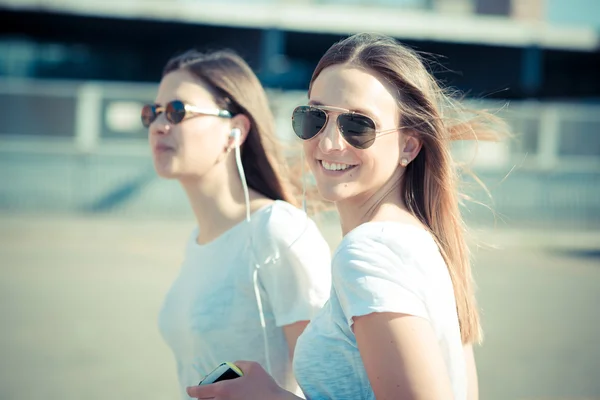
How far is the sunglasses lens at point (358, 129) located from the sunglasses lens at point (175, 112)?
0.99 m

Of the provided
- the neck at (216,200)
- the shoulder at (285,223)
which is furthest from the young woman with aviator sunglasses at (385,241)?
the neck at (216,200)

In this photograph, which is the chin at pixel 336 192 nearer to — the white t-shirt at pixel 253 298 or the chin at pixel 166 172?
the white t-shirt at pixel 253 298

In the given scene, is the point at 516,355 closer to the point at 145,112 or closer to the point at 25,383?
the point at 25,383

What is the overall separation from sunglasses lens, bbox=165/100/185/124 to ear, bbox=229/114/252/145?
0.20 meters

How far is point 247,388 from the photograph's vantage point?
62.0 inches

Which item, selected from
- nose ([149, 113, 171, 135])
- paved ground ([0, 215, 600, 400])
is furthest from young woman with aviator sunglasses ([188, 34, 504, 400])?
nose ([149, 113, 171, 135])

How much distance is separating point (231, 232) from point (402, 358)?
1125mm

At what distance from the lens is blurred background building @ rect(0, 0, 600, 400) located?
5512mm

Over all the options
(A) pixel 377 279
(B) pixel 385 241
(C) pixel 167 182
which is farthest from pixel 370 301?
(C) pixel 167 182

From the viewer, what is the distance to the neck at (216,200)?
8.09ft

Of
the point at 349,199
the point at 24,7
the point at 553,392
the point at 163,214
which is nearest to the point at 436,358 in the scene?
the point at 349,199

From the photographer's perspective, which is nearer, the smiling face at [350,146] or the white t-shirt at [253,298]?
the smiling face at [350,146]

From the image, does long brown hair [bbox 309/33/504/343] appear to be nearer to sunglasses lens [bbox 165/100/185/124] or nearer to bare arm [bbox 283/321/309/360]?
bare arm [bbox 283/321/309/360]

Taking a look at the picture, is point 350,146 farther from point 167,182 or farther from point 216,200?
point 167,182
